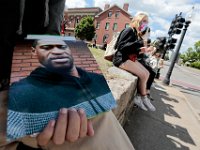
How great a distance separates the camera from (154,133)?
363 cm

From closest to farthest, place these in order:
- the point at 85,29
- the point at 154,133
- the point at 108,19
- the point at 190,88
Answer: the point at 154,133 → the point at 190,88 → the point at 85,29 → the point at 108,19

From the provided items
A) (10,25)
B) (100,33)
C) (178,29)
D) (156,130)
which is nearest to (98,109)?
(10,25)

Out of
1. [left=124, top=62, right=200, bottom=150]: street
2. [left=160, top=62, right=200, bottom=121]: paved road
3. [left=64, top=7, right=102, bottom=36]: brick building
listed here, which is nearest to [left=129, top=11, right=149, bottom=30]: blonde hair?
[left=124, top=62, right=200, bottom=150]: street

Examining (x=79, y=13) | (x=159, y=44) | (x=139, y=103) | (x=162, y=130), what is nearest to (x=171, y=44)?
(x=159, y=44)

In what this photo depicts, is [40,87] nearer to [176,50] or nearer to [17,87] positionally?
[17,87]

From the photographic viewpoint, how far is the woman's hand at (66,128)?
23.4 inches

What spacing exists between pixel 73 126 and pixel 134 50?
2798 millimetres

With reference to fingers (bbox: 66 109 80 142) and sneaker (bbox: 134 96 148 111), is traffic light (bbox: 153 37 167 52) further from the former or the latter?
fingers (bbox: 66 109 80 142)

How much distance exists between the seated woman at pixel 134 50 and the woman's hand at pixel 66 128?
2712mm

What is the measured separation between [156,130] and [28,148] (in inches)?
134

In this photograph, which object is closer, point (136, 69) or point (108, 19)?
point (136, 69)

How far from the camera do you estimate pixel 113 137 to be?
76cm

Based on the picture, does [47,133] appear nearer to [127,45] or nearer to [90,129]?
[90,129]

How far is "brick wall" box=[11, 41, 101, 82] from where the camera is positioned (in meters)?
0.65
